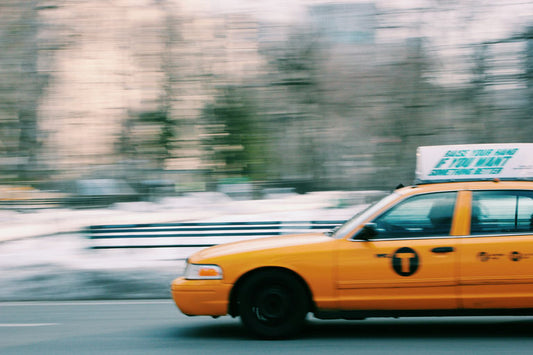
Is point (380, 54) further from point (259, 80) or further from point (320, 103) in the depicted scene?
point (259, 80)

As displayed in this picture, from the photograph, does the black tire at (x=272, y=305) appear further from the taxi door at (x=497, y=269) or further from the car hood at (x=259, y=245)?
the taxi door at (x=497, y=269)

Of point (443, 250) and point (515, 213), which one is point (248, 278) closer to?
point (443, 250)

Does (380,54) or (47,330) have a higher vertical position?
(380,54)

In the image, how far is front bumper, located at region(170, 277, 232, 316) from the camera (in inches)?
230

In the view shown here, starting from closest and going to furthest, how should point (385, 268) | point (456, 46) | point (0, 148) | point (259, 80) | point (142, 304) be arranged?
point (385, 268), point (142, 304), point (456, 46), point (259, 80), point (0, 148)

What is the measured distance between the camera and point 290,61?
19.8m

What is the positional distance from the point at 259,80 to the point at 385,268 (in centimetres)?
1490

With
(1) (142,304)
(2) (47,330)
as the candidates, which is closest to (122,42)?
(1) (142,304)

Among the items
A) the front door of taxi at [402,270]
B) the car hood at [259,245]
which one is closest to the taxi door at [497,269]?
the front door of taxi at [402,270]

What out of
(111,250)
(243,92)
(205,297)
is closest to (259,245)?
(205,297)

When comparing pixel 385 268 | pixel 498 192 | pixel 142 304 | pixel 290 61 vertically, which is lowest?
pixel 142 304

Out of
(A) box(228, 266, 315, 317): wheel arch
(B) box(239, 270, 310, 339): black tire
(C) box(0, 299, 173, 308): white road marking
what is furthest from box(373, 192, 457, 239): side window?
(C) box(0, 299, 173, 308): white road marking

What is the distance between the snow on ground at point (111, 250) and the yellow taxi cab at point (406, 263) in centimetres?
360

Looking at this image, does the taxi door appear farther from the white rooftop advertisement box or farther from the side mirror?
the side mirror
